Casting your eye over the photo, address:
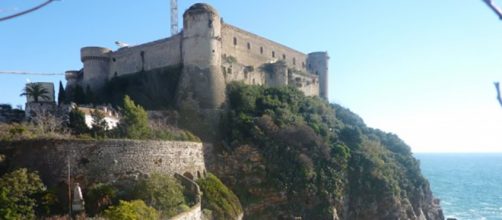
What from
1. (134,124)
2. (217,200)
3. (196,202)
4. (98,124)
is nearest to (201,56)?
(134,124)

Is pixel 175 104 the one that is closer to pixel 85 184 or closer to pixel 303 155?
pixel 303 155

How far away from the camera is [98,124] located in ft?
96.5

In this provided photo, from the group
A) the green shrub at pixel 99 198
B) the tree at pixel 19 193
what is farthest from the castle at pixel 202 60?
the tree at pixel 19 193

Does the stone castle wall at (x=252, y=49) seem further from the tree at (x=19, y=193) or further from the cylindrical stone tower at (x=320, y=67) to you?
the tree at (x=19, y=193)

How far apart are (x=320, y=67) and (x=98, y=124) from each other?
35.7 metres

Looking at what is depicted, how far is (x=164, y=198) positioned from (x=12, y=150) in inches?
279

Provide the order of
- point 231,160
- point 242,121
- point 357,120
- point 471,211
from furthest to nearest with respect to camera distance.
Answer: point 471,211
point 357,120
point 242,121
point 231,160

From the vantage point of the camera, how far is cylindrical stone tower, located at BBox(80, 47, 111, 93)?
4322 cm

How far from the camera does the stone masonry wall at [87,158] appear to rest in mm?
21797

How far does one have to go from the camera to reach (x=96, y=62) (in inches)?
1721

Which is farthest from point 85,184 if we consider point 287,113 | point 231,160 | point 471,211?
point 471,211

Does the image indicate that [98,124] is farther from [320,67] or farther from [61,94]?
[320,67]

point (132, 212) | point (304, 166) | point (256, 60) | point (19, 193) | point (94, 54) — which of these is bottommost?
point (132, 212)

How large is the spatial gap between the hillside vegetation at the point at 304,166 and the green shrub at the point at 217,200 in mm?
3850
